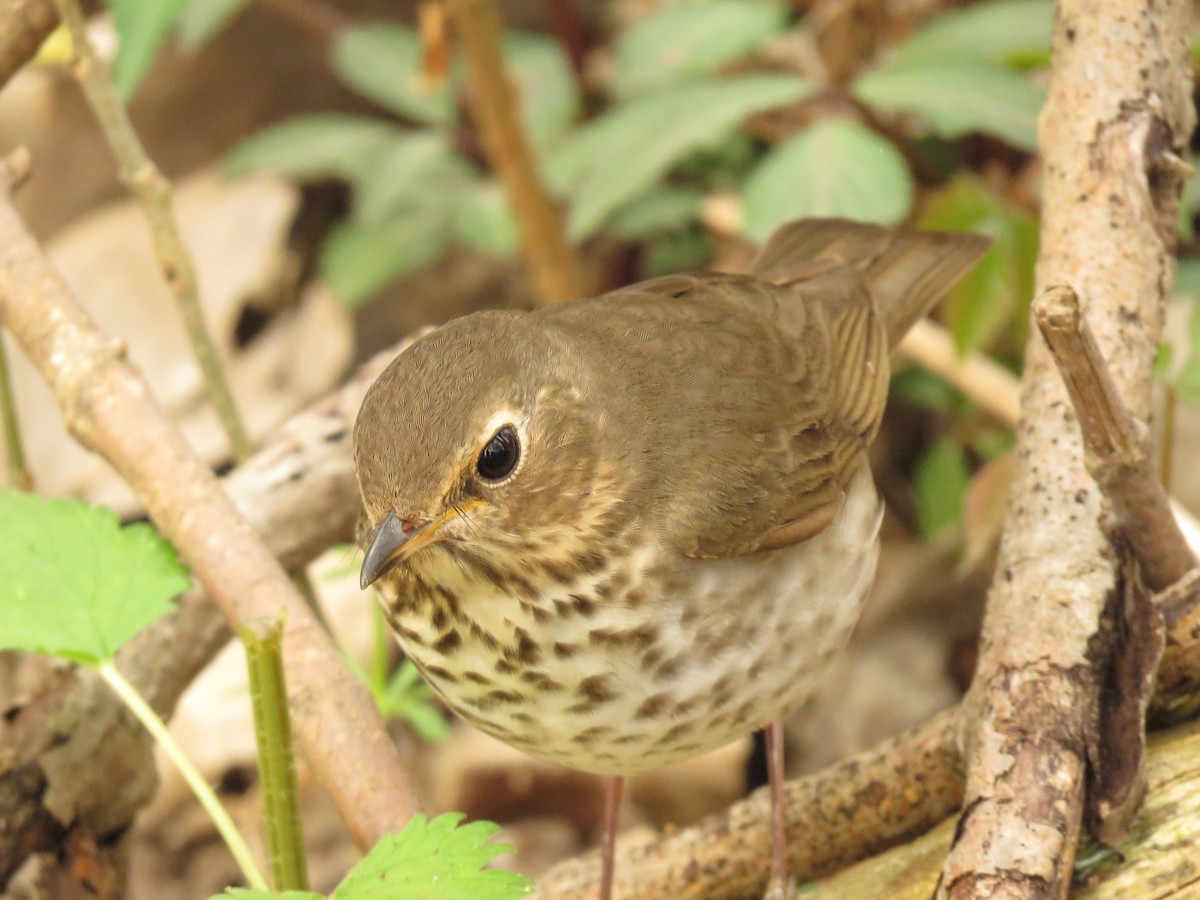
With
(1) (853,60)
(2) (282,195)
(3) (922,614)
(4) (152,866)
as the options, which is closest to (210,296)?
(2) (282,195)

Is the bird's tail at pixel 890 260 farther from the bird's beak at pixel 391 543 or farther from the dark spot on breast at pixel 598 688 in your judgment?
the bird's beak at pixel 391 543

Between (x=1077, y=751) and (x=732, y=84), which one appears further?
(x=732, y=84)

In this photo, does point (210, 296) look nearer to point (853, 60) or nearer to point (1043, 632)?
point (853, 60)

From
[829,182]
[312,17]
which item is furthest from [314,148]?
[829,182]

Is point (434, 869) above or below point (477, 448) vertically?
below

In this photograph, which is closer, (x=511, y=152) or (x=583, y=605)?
(x=583, y=605)

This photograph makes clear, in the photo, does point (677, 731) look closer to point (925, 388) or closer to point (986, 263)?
point (986, 263)

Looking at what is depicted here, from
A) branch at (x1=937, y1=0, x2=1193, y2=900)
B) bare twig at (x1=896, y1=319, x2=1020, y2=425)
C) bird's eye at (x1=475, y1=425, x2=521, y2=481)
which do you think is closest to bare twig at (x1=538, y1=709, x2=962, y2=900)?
branch at (x1=937, y1=0, x2=1193, y2=900)

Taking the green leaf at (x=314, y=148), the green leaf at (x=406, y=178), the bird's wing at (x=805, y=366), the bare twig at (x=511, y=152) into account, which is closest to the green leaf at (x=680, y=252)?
the bare twig at (x=511, y=152)
